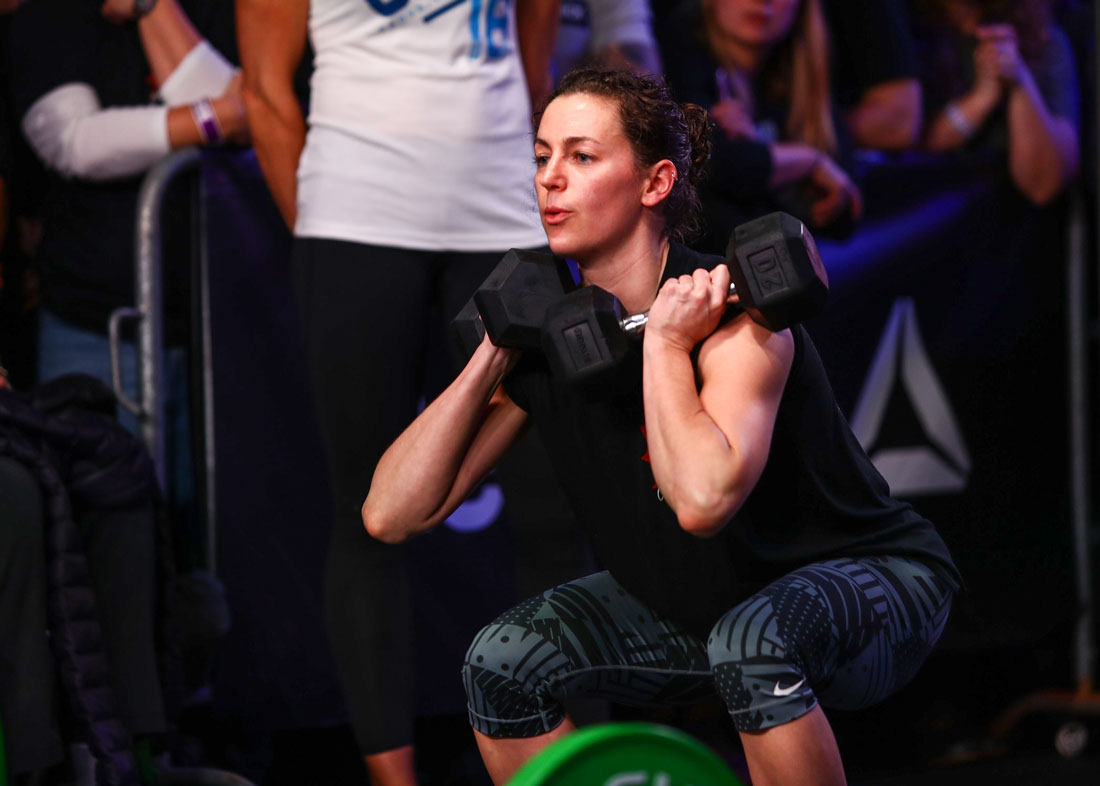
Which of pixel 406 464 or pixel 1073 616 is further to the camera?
pixel 1073 616

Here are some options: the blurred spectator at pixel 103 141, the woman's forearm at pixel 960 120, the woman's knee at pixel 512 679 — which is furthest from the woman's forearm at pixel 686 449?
the woman's forearm at pixel 960 120

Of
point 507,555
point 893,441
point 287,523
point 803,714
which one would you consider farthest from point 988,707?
point 803,714

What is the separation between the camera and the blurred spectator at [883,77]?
350cm

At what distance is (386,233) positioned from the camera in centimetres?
238

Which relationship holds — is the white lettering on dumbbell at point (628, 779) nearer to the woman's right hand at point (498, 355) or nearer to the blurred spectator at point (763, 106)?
the woman's right hand at point (498, 355)

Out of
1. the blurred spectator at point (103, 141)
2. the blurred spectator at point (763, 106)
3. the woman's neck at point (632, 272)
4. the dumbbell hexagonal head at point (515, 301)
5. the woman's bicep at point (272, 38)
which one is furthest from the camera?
the blurred spectator at point (763, 106)

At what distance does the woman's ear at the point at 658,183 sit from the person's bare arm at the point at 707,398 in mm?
220

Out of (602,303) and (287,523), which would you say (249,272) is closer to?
(287,523)

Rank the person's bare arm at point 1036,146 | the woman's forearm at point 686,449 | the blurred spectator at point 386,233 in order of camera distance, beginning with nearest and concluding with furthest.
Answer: the woman's forearm at point 686,449, the blurred spectator at point 386,233, the person's bare arm at point 1036,146

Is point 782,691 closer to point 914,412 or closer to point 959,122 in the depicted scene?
point 914,412

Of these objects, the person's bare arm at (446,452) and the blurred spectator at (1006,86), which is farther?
the blurred spectator at (1006,86)

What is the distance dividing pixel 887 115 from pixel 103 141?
1.98 meters

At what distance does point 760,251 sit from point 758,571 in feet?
1.53

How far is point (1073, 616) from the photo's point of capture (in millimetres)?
3582
